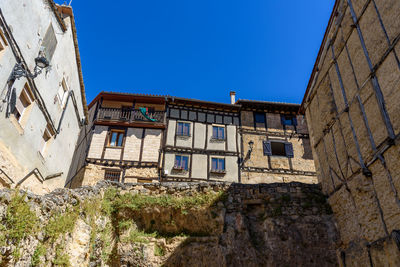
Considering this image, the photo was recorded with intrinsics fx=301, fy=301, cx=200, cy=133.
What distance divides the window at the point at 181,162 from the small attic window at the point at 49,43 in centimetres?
973

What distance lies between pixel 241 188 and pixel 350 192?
376 centimetres

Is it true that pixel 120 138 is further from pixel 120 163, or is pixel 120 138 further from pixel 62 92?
pixel 62 92

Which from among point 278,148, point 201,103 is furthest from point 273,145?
point 201,103

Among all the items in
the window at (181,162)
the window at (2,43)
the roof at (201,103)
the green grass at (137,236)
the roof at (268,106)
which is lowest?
the green grass at (137,236)

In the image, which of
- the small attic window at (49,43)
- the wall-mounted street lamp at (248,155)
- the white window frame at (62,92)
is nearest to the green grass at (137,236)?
the white window frame at (62,92)

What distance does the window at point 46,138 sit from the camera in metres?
12.0

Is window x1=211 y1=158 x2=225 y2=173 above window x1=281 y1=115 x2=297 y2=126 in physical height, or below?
below

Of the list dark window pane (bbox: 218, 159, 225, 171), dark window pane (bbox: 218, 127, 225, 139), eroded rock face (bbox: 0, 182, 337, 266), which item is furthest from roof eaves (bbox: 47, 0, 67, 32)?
dark window pane (bbox: 218, 159, 225, 171)

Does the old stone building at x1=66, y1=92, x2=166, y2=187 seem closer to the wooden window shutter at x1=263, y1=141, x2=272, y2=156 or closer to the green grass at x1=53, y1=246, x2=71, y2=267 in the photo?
the wooden window shutter at x1=263, y1=141, x2=272, y2=156

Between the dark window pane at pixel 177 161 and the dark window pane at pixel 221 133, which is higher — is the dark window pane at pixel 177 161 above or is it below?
below

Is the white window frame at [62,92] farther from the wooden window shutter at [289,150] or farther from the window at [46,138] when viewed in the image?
the wooden window shutter at [289,150]

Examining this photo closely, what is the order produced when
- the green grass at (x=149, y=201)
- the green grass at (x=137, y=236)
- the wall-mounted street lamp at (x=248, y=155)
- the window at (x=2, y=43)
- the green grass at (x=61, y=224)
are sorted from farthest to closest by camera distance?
1. the wall-mounted street lamp at (x=248, y=155)
2. the green grass at (x=149, y=201)
3. the green grass at (x=137, y=236)
4. the window at (x=2, y=43)
5. the green grass at (x=61, y=224)

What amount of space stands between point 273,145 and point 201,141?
5.14 metres

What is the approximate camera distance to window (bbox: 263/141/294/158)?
20453 millimetres
